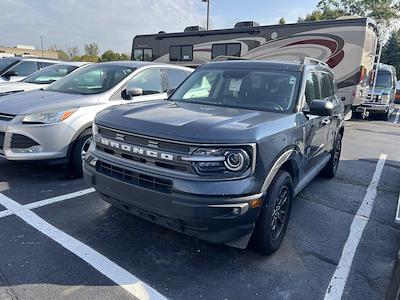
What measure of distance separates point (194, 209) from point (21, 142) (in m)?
3.09

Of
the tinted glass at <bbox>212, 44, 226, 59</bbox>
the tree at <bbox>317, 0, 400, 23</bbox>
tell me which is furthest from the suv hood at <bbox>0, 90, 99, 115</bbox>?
the tree at <bbox>317, 0, 400, 23</bbox>

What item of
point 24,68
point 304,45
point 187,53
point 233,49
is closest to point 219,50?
point 233,49

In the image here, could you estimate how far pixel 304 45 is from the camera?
11766 millimetres

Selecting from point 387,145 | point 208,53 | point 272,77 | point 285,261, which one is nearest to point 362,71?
point 387,145

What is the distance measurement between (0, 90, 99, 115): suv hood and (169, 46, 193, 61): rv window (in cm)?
1012

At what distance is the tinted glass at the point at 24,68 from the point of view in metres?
→ 9.91

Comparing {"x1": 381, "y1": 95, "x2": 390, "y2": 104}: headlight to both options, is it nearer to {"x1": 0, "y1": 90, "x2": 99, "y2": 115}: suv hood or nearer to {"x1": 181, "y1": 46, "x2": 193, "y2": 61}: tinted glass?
{"x1": 181, "y1": 46, "x2": 193, "y2": 61}: tinted glass

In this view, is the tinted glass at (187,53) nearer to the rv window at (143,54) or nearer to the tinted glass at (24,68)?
the rv window at (143,54)

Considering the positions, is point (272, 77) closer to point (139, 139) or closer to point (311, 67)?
point (311, 67)

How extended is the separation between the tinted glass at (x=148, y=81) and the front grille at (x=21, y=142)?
181 cm

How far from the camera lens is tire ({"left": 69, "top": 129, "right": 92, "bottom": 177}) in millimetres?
4832

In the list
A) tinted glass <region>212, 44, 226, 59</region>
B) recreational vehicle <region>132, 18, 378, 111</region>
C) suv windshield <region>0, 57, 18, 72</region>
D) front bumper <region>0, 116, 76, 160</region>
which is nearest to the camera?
front bumper <region>0, 116, 76, 160</region>

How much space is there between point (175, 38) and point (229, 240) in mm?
13823

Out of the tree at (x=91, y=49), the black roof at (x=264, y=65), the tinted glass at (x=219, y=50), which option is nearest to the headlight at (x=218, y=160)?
the black roof at (x=264, y=65)
